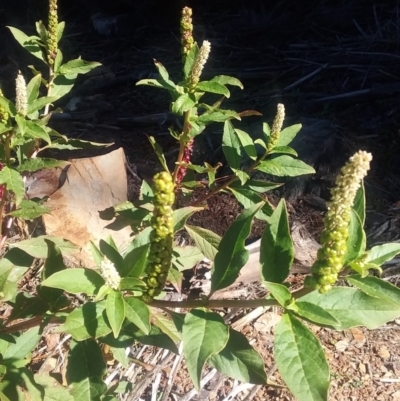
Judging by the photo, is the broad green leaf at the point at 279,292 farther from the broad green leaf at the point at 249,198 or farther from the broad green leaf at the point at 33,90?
the broad green leaf at the point at 33,90

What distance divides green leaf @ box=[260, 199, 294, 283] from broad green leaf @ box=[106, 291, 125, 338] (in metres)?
0.30

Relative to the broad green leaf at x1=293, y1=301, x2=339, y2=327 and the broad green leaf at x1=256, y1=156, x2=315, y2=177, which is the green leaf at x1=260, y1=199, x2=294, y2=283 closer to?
the broad green leaf at x1=293, y1=301, x2=339, y2=327

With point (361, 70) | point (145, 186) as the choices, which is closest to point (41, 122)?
point (145, 186)

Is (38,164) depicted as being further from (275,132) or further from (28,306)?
(275,132)

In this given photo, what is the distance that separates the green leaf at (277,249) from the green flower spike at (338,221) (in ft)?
0.34

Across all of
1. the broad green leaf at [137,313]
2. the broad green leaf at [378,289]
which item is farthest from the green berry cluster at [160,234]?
the broad green leaf at [378,289]

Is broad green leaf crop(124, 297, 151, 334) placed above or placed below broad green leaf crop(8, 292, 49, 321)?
above

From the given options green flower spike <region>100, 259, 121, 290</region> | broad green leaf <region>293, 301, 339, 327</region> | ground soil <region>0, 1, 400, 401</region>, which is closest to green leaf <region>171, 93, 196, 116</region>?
green flower spike <region>100, 259, 121, 290</region>

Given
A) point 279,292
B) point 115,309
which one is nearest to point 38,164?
point 115,309

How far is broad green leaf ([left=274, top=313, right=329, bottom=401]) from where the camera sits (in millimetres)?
1064

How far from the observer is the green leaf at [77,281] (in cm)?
117

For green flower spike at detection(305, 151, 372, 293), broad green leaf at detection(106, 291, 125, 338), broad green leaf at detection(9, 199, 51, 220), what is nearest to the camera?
green flower spike at detection(305, 151, 372, 293)

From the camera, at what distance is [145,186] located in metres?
1.99

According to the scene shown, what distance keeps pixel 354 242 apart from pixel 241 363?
1.21 ft
